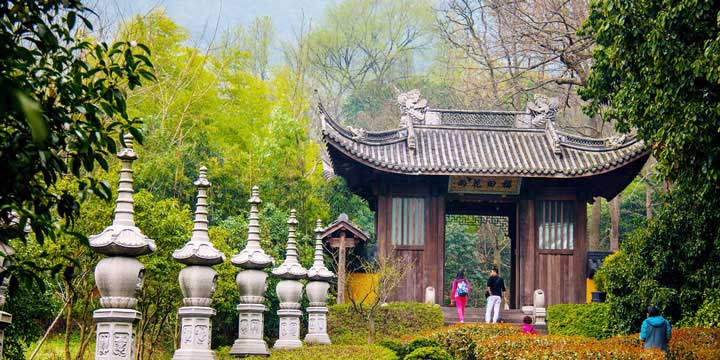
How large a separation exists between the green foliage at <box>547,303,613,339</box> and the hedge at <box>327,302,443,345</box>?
2.57 m

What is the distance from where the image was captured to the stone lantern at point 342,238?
22625 millimetres

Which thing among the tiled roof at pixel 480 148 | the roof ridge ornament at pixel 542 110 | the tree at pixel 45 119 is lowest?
the tree at pixel 45 119

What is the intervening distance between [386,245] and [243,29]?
20.3 meters

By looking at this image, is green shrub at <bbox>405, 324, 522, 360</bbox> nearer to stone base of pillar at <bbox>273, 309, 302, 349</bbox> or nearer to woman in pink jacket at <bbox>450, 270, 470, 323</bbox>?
stone base of pillar at <bbox>273, 309, 302, 349</bbox>

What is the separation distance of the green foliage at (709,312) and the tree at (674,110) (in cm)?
23

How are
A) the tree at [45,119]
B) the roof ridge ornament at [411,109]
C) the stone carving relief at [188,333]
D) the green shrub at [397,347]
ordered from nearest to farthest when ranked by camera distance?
the tree at [45,119], the stone carving relief at [188,333], the green shrub at [397,347], the roof ridge ornament at [411,109]

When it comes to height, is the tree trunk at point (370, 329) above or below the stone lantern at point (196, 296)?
below

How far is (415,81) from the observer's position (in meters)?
44.9

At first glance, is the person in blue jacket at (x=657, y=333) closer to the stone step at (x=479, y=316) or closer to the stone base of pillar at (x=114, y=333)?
the stone base of pillar at (x=114, y=333)

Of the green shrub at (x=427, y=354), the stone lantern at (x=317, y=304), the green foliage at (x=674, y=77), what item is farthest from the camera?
the stone lantern at (x=317, y=304)

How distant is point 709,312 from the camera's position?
45.6 feet

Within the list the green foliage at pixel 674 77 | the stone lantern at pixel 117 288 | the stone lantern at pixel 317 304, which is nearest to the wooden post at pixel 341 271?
the stone lantern at pixel 317 304

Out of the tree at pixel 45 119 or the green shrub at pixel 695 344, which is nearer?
the tree at pixel 45 119

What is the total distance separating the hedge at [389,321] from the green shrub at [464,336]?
406 cm
